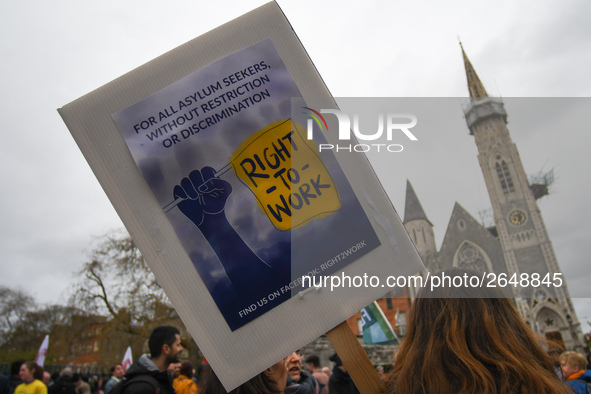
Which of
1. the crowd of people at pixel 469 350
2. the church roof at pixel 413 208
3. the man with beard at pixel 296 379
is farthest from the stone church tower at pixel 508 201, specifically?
the crowd of people at pixel 469 350

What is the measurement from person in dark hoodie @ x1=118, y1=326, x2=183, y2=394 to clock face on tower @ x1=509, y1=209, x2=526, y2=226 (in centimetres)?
4782

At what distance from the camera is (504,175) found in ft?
147

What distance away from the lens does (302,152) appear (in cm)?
140

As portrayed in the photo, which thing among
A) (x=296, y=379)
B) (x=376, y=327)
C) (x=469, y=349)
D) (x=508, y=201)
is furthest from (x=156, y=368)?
(x=508, y=201)

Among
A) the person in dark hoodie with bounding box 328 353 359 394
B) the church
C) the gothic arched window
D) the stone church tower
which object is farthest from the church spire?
the person in dark hoodie with bounding box 328 353 359 394

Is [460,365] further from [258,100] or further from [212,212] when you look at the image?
Result: [258,100]

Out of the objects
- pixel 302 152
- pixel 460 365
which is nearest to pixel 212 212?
pixel 302 152

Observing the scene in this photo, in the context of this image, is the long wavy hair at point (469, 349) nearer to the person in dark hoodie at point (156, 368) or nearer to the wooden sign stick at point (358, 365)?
the wooden sign stick at point (358, 365)

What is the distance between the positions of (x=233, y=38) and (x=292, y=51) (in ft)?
0.70

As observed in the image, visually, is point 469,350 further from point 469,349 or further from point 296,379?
point 296,379

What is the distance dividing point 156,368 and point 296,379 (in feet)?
3.11

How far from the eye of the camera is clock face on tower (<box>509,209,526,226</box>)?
1719 inches

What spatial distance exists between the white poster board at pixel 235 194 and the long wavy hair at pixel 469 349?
0.64 ft

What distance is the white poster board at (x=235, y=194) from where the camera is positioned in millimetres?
1290
